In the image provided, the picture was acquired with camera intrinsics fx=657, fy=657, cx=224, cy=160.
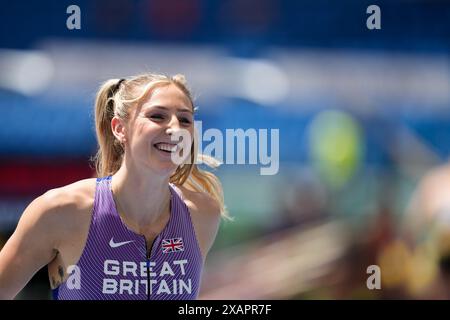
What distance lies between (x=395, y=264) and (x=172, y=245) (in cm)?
173

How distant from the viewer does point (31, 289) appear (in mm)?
3205

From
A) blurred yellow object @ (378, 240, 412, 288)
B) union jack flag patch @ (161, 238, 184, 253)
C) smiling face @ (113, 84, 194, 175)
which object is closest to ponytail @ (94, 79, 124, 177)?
smiling face @ (113, 84, 194, 175)

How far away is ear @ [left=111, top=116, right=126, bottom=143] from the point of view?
7.16 feet

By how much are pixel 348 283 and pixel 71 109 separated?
1684 mm

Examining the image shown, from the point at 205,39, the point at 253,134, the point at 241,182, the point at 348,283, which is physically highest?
the point at 205,39

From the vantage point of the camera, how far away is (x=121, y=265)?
2.05m

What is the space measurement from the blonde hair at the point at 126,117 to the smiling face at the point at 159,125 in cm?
3

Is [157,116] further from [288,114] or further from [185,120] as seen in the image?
[288,114]

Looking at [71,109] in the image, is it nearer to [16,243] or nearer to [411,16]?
[16,243]

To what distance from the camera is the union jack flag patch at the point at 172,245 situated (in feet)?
6.83

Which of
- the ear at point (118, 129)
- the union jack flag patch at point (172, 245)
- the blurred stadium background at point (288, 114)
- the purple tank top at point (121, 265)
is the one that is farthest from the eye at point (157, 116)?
the blurred stadium background at point (288, 114)

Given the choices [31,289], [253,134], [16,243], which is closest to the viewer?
[16,243]

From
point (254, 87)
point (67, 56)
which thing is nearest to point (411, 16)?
point (254, 87)

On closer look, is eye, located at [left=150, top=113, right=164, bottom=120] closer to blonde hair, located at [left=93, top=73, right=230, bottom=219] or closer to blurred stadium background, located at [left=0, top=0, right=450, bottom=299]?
blonde hair, located at [left=93, top=73, right=230, bottom=219]
